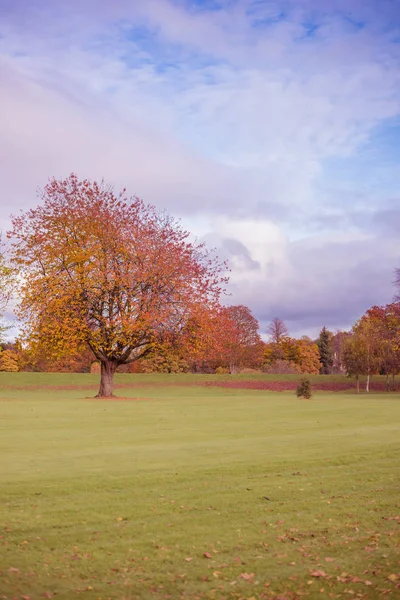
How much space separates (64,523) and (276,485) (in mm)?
4367

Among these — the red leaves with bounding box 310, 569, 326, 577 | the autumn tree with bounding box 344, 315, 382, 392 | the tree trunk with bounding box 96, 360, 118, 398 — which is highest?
the autumn tree with bounding box 344, 315, 382, 392

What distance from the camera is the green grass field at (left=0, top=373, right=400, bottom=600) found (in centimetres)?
714

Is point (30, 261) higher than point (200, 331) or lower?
higher

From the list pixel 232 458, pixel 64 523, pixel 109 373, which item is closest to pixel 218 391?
pixel 109 373

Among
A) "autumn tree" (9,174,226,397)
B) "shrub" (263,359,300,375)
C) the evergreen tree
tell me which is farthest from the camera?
the evergreen tree

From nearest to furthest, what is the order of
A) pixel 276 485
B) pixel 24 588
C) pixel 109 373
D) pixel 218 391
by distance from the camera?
pixel 24 588
pixel 276 485
pixel 109 373
pixel 218 391

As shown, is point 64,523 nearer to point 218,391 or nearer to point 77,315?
point 77,315

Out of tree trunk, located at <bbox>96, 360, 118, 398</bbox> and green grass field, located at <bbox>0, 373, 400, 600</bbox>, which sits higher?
tree trunk, located at <bbox>96, 360, 118, 398</bbox>

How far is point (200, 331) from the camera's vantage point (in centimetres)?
3991

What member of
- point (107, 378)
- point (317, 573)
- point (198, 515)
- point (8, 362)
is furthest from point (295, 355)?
point (317, 573)

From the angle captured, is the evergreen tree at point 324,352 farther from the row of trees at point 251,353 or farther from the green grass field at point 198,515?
the green grass field at point 198,515

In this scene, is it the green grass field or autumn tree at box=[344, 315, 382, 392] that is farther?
autumn tree at box=[344, 315, 382, 392]

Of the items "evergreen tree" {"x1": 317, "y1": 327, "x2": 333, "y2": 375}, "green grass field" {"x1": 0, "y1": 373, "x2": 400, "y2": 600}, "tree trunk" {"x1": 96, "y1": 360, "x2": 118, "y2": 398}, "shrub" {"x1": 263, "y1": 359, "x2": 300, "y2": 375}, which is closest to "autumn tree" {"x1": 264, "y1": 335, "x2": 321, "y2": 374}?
"evergreen tree" {"x1": 317, "y1": 327, "x2": 333, "y2": 375}

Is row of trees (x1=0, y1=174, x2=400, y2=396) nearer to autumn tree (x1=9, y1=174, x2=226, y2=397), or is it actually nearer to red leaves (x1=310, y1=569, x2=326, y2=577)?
autumn tree (x1=9, y1=174, x2=226, y2=397)
